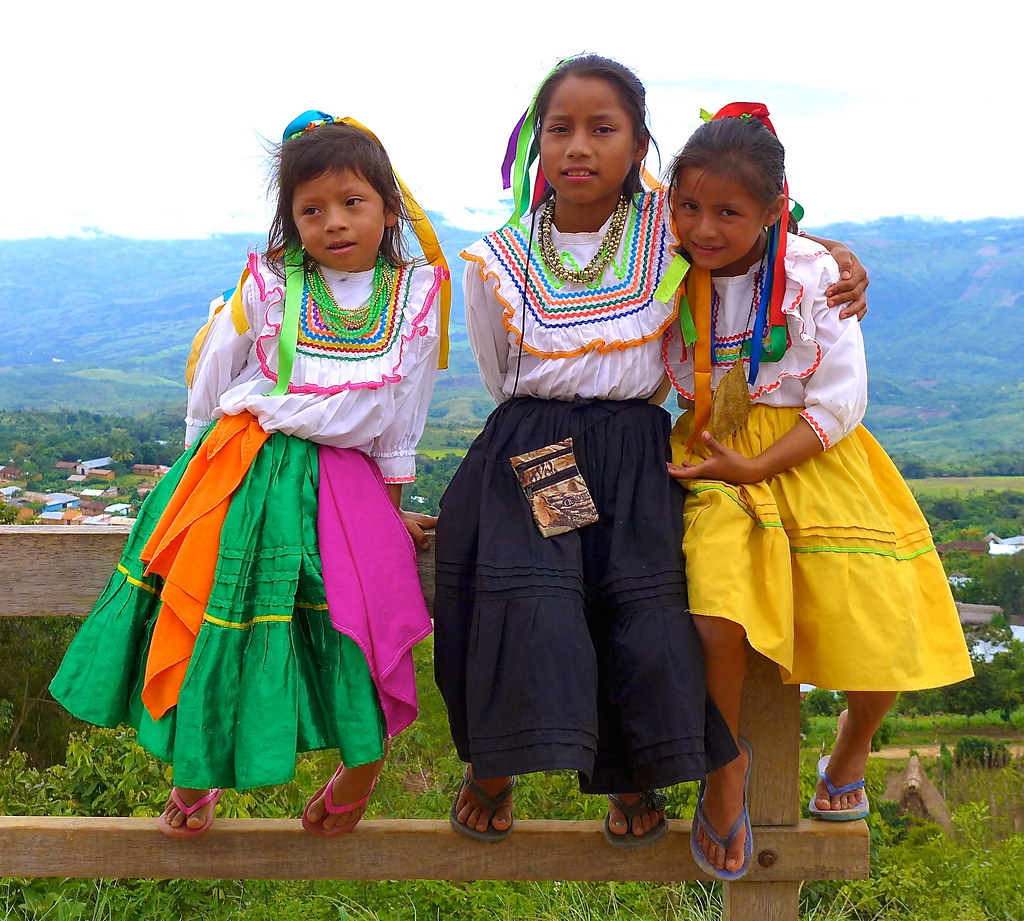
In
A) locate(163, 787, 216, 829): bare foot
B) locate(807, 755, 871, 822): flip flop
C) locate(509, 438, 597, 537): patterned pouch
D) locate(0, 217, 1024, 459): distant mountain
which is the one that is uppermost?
locate(509, 438, 597, 537): patterned pouch

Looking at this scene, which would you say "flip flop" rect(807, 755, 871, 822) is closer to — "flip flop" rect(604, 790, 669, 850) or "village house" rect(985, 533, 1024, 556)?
"flip flop" rect(604, 790, 669, 850)

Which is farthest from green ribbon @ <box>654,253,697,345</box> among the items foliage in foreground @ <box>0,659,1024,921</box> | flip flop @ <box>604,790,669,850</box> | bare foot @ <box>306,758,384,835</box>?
foliage in foreground @ <box>0,659,1024,921</box>

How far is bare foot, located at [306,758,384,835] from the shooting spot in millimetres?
2014

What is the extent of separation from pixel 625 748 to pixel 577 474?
537mm

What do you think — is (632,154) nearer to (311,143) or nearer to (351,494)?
(311,143)

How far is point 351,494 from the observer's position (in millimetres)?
1979

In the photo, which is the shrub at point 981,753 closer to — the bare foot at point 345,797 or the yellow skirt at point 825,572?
the yellow skirt at point 825,572

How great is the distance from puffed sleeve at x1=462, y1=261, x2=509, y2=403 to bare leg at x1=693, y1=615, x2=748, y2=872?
0.71 meters

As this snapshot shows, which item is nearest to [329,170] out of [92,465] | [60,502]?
[60,502]

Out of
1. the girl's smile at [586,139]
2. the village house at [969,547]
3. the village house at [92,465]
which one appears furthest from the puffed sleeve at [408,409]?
the village house at [969,547]

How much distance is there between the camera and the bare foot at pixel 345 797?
6.61 feet

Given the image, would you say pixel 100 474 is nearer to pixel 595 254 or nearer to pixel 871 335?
pixel 595 254

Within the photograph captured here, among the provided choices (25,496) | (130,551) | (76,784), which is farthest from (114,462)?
(130,551)

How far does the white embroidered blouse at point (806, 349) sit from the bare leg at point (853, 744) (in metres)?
0.56
